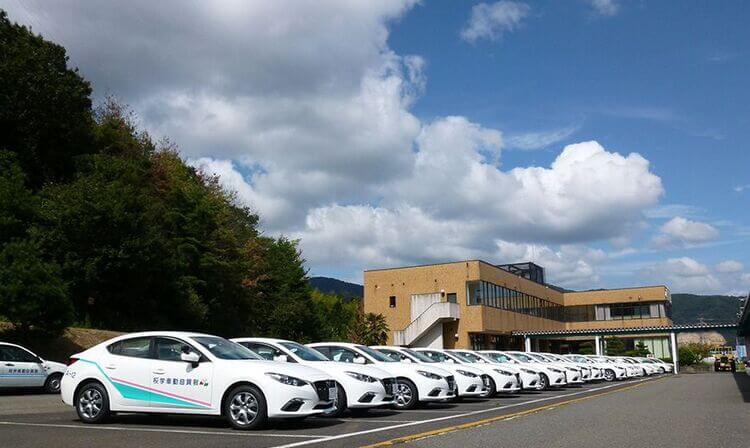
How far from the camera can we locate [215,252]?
1971 inches

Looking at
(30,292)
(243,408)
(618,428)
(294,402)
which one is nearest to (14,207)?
(30,292)

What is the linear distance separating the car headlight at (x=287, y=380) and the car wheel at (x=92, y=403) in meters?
3.08

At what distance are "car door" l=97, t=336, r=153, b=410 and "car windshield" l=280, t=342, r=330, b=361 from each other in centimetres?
345

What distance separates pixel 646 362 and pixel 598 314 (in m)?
28.2

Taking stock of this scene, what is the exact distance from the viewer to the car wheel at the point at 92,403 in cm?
1140

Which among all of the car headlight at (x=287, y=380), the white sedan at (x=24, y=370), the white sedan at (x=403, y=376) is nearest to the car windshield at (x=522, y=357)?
the white sedan at (x=403, y=376)

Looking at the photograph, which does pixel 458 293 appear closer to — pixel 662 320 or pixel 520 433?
pixel 662 320

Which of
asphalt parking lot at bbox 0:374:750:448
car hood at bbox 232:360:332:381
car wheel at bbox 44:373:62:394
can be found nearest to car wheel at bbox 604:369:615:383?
asphalt parking lot at bbox 0:374:750:448

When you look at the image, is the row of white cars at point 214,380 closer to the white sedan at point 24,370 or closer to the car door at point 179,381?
the car door at point 179,381

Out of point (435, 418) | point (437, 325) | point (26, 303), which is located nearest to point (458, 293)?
point (437, 325)

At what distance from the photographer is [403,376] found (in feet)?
51.3

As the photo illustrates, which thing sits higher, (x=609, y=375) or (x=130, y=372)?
(x=130, y=372)

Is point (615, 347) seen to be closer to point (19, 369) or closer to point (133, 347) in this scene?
point (19, 369)

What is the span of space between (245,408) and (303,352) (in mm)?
3937
